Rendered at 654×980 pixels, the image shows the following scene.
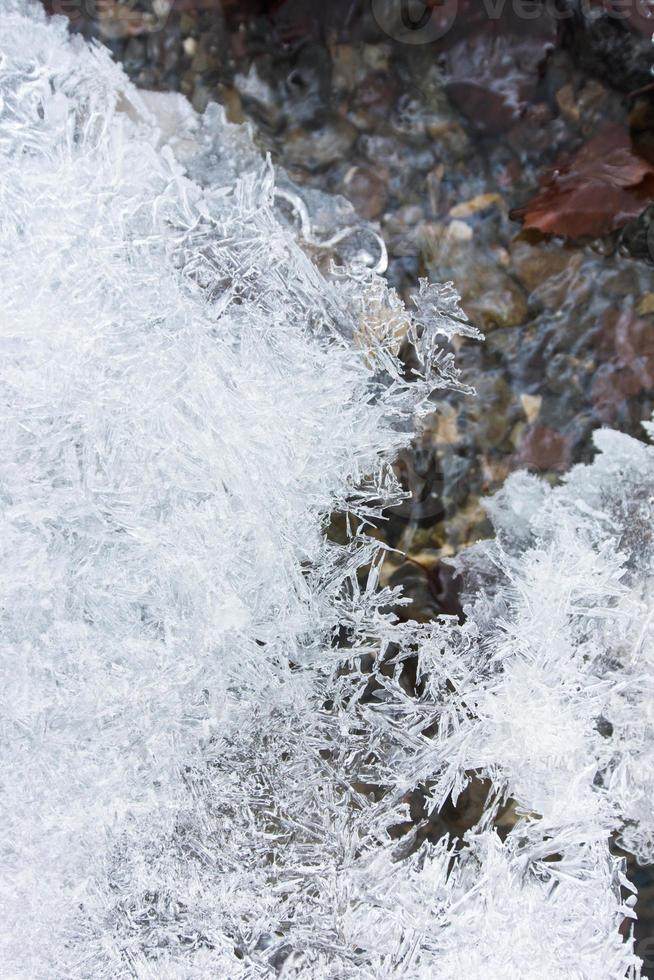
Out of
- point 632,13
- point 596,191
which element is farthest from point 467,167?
point 632,13

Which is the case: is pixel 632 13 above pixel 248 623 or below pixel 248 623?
above

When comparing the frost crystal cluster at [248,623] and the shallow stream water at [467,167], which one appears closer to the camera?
the frost crystal cluster at [248,623]

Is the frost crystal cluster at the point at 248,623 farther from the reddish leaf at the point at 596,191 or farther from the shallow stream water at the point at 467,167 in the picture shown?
the reddish leaf at the point at 596,191

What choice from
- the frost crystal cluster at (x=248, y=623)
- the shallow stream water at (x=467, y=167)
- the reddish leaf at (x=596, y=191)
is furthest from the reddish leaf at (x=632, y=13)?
the frost crystal cluster at (x=248, y=623)

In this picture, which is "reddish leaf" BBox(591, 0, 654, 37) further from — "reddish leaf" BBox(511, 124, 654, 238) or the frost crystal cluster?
the frost crystal cluster

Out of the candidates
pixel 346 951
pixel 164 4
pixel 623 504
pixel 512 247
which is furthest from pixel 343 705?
pixel 164 4

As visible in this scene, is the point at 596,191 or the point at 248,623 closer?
the point at 248,623

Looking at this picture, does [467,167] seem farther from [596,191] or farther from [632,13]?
[632,13]
